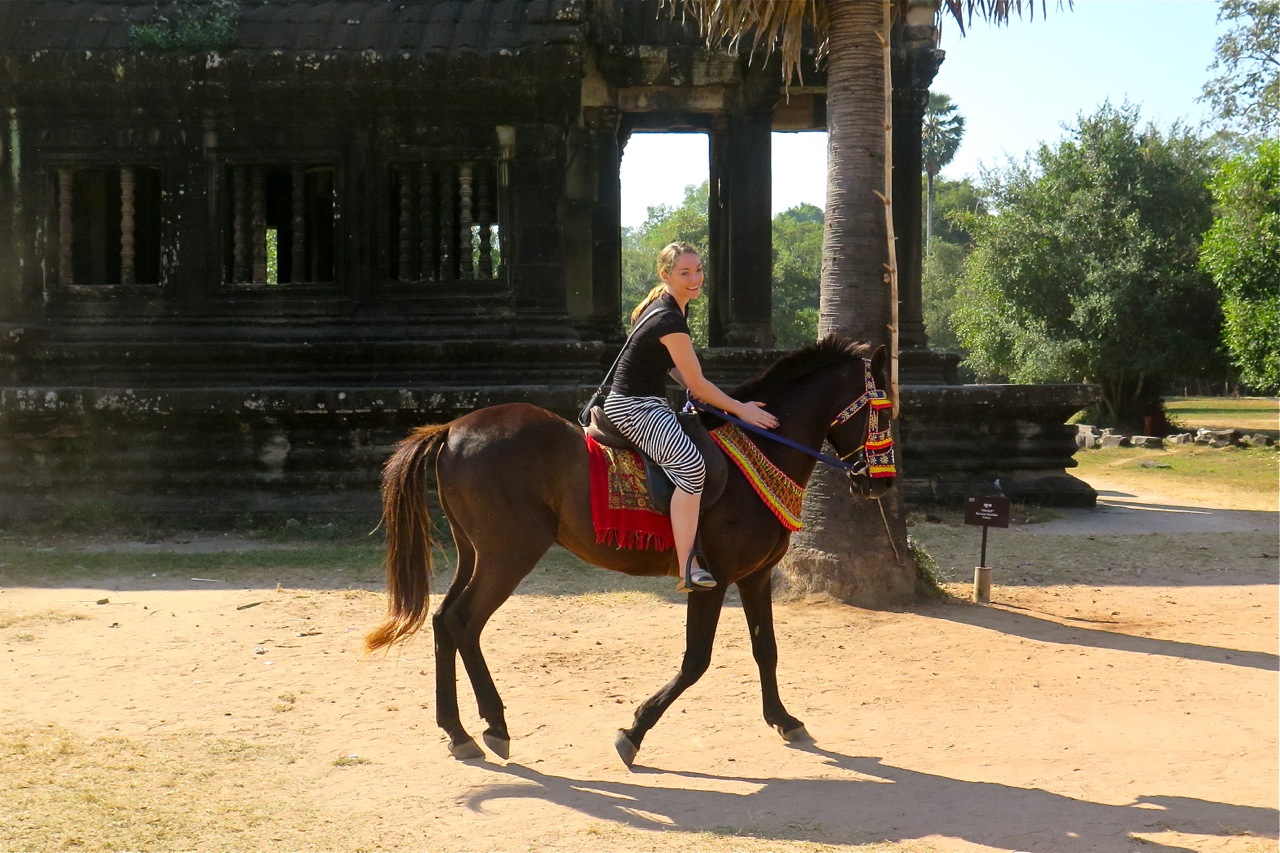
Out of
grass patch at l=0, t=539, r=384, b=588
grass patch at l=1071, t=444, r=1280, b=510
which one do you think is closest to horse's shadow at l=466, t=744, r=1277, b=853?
grass patch at l=0, t=539, r=384, b=588

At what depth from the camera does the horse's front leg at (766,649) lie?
5.27 meters

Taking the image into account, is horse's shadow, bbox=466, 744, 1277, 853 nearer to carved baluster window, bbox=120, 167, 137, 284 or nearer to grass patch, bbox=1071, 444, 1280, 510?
carved baluster window, bbox=120, 167, 137, 284

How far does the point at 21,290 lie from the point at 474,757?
911 cm

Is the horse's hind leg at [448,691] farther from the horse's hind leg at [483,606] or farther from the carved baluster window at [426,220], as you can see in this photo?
the carved baluster window at [426,220]

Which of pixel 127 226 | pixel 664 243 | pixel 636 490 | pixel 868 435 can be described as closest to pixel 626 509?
pixel 636 490

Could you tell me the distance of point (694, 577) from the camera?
4992 millimetres

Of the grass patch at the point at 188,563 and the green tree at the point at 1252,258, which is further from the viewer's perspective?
the green tree at the point at 1252,258

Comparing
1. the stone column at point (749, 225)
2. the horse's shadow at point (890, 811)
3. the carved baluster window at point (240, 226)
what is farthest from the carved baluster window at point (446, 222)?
the horse's shadow at point (890, 811)

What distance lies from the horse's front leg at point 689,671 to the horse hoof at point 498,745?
0.46m

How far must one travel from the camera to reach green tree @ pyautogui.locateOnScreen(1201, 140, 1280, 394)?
771 inches

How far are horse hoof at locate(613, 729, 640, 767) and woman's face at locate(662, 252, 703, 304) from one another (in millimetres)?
1886

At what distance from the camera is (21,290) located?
465 inches

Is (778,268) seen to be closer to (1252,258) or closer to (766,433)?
(1252,258)

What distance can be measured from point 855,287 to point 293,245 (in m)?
6.26
